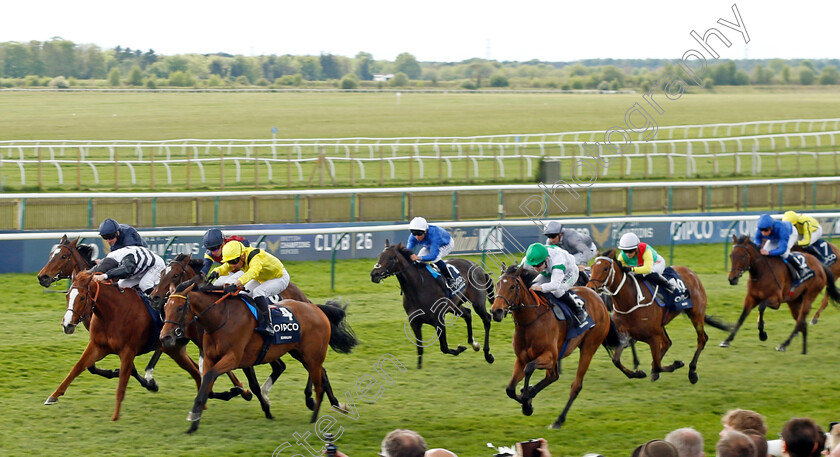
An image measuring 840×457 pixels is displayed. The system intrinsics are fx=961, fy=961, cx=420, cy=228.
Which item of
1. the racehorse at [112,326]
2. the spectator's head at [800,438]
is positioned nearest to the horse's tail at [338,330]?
the racehorse at [112,326]

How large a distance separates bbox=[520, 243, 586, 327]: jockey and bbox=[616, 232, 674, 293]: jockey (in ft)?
3.44

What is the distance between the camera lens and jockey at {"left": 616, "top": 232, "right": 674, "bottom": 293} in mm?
8367

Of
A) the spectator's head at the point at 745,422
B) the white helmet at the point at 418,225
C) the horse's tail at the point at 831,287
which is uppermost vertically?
the white helmet at the point at 418,225

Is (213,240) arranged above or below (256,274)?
above

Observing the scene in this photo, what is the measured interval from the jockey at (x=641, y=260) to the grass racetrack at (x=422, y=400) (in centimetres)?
91

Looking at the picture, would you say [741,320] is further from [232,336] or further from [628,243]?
[232,336]

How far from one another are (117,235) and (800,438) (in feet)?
18.2

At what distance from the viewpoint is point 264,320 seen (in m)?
6.77

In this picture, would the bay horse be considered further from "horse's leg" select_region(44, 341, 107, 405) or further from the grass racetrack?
"horse's leg" select_region(44, 341, 107, 405)

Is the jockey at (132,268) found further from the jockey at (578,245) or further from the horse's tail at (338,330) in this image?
the jockey at (578,245)

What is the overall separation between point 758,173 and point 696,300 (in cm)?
1665

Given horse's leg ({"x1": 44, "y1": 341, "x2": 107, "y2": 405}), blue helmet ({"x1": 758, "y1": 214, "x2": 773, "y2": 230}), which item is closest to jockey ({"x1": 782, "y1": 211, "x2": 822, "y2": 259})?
blue helmet ({"x1": 758, "y1": 214, "x2": 773, "y2": 230})

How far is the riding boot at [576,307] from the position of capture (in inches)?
290

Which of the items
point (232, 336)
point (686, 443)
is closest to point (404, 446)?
point (686, 443)
